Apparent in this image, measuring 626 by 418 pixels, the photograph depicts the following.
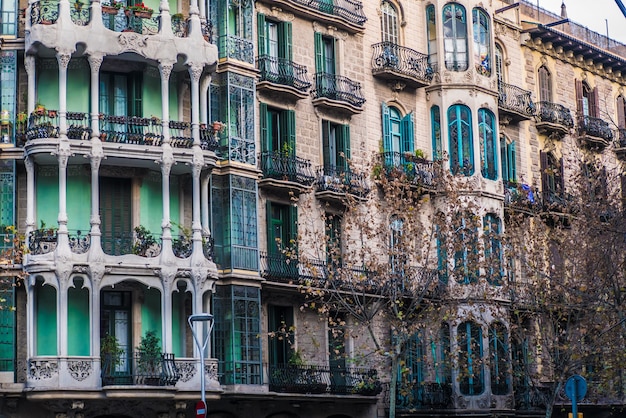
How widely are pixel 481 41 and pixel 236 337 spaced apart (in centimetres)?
1677

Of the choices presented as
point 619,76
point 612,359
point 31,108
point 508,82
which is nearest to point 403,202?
point 612,359

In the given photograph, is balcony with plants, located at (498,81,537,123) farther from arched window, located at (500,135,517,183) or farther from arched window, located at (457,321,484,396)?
arched window, located at (457,321,484,396)

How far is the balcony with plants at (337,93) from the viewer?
46281mm

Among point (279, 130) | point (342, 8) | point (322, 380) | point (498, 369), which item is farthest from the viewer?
point (498, 369)

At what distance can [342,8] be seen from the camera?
4800cm

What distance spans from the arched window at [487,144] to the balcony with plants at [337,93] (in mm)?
5478

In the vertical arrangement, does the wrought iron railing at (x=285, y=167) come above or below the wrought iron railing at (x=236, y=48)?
below

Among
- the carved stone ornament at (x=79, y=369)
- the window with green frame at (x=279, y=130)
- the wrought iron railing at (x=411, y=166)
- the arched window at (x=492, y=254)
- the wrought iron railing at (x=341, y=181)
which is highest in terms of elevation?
the window with green frame at (x=279, y=130)

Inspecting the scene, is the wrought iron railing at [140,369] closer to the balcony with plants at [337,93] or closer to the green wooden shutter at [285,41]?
the balcony with plants at [337,93]

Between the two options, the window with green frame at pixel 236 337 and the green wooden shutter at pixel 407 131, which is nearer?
the window with green frame at pixel 236 337

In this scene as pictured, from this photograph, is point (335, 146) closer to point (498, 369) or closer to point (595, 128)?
point (498, 369)

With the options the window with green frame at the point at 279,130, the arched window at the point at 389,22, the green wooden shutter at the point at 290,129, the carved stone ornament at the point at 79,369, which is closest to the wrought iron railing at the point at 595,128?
the arched window at the point at 389,22

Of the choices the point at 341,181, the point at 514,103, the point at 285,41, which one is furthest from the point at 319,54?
the point at 514,103

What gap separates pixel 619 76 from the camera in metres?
62.6
